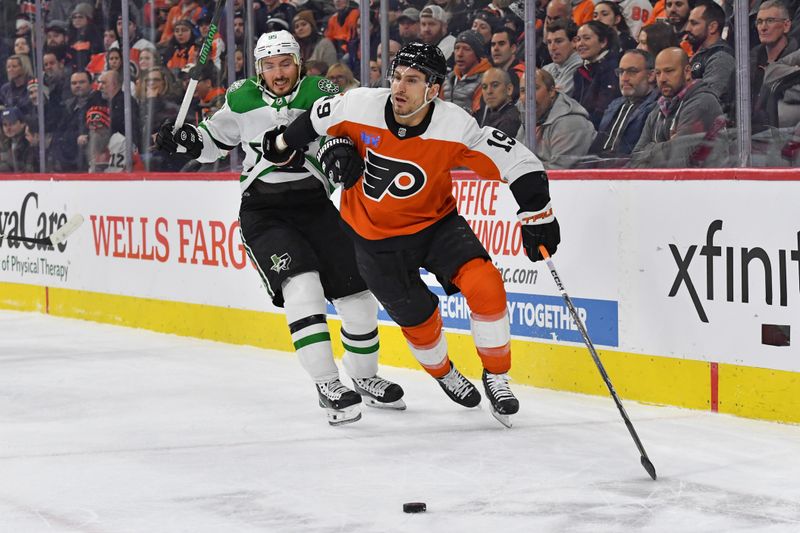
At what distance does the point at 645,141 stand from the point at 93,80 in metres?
4.29

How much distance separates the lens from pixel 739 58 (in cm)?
462

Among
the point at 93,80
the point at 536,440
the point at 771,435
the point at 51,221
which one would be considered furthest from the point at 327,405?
the point at 93,80

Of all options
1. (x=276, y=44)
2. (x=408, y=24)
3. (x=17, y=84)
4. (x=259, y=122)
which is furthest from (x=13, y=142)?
(x=276, y=44)

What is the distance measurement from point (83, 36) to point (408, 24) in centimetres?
300

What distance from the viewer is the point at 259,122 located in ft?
14.9

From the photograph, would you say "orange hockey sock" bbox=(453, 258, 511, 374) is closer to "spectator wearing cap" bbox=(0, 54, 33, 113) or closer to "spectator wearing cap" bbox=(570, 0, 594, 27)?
"spectator wearing cap" bbox=(570, 0, 594, 27)

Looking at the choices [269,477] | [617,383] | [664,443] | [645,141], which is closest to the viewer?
[269,477]

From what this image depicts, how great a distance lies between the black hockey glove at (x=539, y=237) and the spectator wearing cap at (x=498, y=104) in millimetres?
1566

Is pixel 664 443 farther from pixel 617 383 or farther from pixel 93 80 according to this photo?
pixel 93 80

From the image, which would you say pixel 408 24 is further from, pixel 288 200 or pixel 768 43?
pixel 768 43

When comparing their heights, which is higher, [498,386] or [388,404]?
[498,386]

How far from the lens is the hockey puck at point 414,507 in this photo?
308 cm

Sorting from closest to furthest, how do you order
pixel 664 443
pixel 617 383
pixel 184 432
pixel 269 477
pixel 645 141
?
1. pixel 269 477
2. pixel 664 443
3. pixel 184 432
4. pixel 617 383
5. pixel 645 141

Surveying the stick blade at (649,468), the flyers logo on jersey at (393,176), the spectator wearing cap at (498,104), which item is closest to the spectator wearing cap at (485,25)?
the spectator wearing cap at (498,104)
